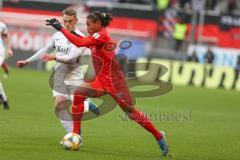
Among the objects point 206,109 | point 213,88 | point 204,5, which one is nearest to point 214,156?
point 206,109

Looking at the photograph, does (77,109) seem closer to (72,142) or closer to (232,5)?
(72,142)

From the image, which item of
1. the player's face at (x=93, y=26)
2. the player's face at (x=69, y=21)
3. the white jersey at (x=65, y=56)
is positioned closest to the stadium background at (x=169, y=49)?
the white jersey at (x=65, y=56)

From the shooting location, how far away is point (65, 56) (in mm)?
13234

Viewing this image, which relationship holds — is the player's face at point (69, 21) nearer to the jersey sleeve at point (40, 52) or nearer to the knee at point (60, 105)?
→ the jersey sleeve at point (40, 52)

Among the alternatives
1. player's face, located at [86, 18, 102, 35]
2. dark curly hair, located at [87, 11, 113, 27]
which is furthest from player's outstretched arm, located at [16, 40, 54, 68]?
dark curly hair, located at [87, 11, 113, 27]

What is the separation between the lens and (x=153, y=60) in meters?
33.3

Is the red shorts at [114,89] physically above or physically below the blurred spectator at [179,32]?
above

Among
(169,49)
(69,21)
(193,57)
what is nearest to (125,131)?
(69,21)

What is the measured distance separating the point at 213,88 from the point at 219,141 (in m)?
16.1

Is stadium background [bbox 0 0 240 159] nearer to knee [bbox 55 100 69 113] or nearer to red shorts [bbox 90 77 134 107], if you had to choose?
knee [bbox 55 100 69 113]

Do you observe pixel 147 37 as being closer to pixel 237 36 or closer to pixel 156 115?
pixel 237 36

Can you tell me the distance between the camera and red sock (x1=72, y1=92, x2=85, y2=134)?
1256cm

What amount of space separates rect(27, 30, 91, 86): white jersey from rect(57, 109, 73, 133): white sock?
0.54 meters

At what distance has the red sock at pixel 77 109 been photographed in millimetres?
12562
